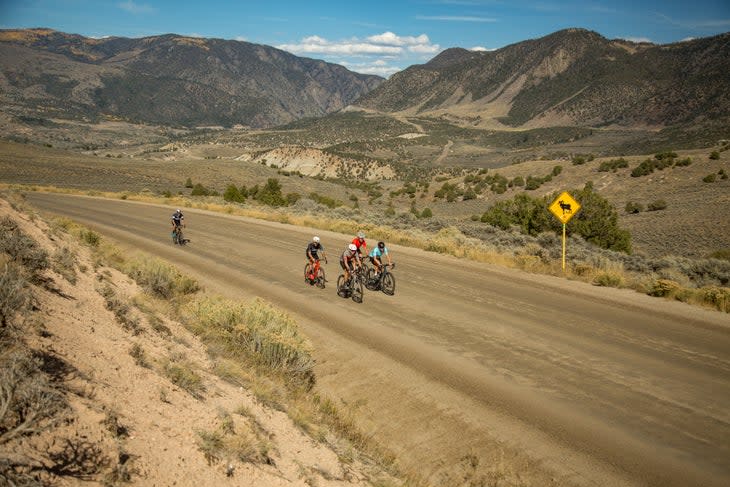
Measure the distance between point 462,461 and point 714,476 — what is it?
119 inches

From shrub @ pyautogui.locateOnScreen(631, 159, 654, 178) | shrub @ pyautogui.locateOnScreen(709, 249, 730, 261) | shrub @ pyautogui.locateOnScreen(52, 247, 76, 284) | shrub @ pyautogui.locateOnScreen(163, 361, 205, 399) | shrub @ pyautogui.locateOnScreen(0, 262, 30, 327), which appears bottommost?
shrub @ pyautogui.locateOnScreen(709, 249, 730, 261)

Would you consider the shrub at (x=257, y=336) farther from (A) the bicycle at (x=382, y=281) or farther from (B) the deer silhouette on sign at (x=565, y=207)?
(B) the deer silhouette on sign at (x=565, y=207)

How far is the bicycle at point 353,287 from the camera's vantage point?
47.9ft

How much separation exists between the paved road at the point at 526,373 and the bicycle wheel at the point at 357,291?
34 cm

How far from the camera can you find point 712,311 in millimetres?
13336

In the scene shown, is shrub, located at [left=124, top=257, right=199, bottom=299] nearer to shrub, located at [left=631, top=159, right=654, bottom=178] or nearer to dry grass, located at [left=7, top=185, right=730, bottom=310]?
dry grass, located at [left=7, top=185, right=730, bottom=310]

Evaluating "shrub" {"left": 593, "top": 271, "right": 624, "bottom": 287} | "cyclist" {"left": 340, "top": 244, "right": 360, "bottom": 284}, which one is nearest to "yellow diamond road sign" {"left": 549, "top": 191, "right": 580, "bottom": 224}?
"shrub" {"left": 593, "top": 271, "right": 624, "bottom": 287}

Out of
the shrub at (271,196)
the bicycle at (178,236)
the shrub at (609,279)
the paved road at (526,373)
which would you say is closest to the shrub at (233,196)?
the shrub at (271,196)

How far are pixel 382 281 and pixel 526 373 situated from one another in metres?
6.52

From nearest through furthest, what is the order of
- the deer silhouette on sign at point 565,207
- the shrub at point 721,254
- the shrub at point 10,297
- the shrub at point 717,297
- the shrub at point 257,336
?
the shrub at point 10,297, the shrub at point 257,336, the shrub at point 717,297, the deer silhouette on sign at point 565,207, the shrub at point 721,254

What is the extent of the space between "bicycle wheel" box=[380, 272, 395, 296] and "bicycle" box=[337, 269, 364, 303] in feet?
2.45

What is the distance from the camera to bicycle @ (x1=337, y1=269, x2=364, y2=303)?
1460 centimetres

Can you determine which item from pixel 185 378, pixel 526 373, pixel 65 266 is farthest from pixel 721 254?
pixel 65 266

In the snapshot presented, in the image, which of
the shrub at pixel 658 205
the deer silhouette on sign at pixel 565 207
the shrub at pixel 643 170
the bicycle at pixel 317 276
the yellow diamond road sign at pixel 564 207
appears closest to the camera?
the bicycle at pixel 317 276
